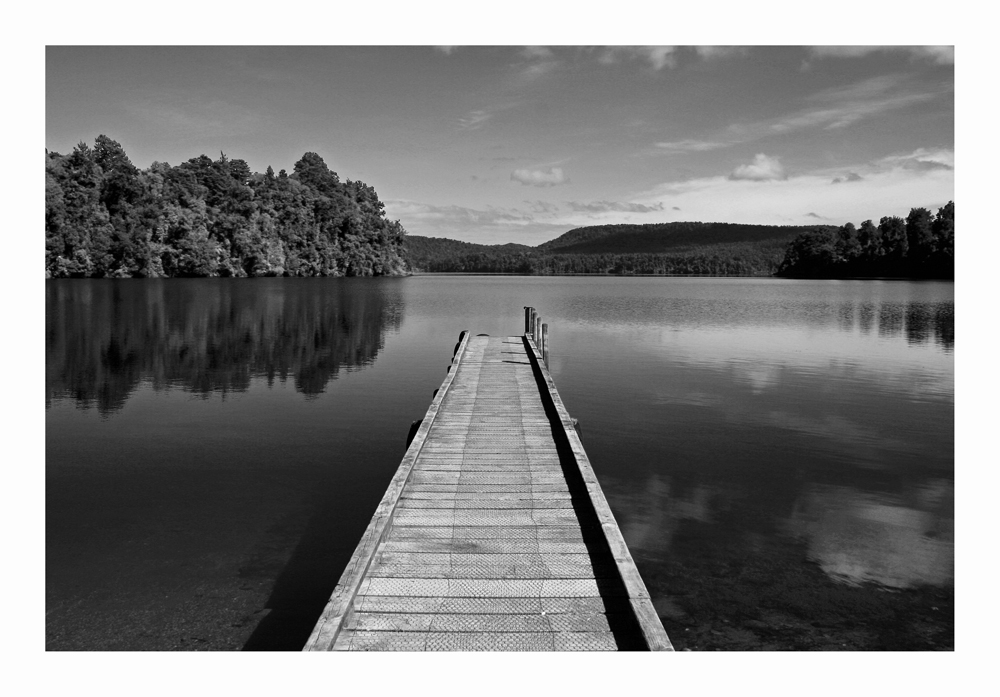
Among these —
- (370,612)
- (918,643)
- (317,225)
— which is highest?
(317,225)

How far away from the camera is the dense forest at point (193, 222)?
6788 centimetres

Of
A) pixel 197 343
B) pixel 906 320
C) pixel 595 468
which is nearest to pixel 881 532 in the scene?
pixel 595 468

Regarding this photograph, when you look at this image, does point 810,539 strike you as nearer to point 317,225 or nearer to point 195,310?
point 195,310

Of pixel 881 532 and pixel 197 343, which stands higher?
pixel 197 343

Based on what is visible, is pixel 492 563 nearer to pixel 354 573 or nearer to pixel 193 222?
pixel 354 573

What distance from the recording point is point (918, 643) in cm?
587

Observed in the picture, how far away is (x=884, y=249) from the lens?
99625 mm

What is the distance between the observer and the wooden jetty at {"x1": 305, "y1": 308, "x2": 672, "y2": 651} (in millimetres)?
4555

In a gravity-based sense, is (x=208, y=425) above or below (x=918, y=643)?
above

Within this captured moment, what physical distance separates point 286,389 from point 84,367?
252 inches

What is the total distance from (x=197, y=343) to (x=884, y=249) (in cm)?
10272

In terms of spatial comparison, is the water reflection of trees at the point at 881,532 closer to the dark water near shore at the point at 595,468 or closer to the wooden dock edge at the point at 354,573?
the dark water near shore at the point at 595,468

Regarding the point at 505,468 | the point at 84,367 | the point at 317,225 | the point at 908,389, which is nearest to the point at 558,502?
the point at 505,468
